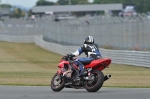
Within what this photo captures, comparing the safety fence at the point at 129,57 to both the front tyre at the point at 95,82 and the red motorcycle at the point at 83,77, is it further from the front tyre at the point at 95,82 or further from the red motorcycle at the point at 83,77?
the front tyre at the point at 95,82

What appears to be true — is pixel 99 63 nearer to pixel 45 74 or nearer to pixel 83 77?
pixel 83 77

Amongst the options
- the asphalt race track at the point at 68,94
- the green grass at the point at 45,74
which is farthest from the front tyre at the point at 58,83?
the green grass at the point at 45,74

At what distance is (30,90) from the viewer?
16.1 metres

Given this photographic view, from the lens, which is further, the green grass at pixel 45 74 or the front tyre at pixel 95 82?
the green grass at pixel 45 74

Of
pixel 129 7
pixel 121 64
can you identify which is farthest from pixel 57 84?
pixel 129 7

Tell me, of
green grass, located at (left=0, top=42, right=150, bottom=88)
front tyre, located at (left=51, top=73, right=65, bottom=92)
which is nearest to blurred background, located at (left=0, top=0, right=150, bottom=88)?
green grass, located at (left=0, top=42, right=150, bottom=88)

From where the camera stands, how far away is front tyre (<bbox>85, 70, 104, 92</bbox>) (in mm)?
14836

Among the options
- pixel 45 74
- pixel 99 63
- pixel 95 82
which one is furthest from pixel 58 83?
pixel 45 74

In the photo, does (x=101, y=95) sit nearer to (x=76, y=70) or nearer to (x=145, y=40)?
(x=76, y=70)

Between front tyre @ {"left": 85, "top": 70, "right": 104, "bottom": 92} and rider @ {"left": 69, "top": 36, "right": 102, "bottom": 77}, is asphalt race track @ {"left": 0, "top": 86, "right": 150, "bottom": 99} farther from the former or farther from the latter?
rider @ {"left": 69, "top": 36, "right": 102, "bottom": 77}

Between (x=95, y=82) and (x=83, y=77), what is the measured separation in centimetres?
44

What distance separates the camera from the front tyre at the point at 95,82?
1484 cm

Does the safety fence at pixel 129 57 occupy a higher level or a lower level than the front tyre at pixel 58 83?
lower

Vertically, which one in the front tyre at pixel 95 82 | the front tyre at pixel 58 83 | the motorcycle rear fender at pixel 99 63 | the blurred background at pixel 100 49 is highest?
the motorcycle rear fender at pixel 99 63
